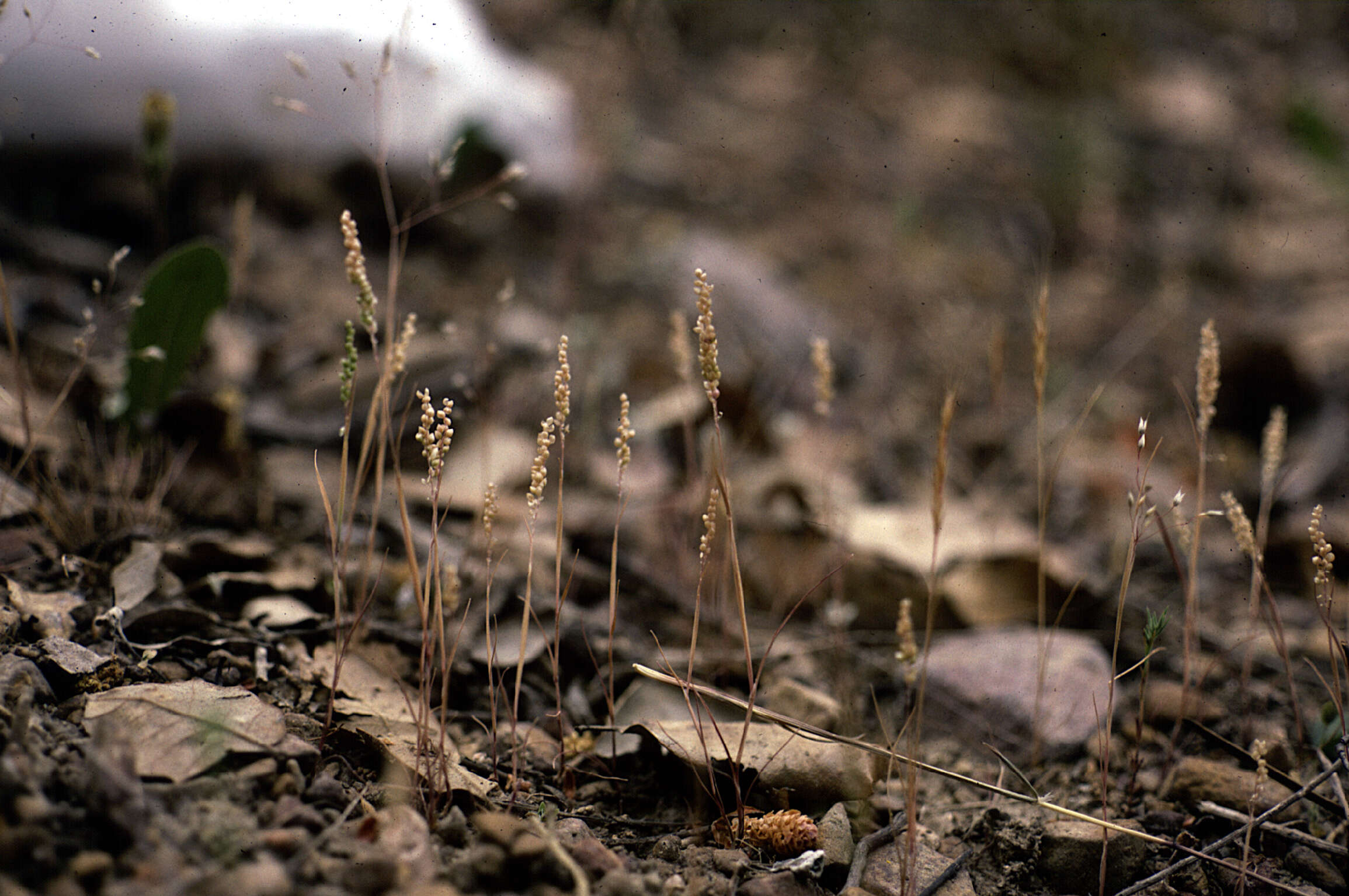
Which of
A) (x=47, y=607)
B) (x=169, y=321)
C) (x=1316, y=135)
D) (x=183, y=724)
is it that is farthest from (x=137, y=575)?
(x=1316, y=135)

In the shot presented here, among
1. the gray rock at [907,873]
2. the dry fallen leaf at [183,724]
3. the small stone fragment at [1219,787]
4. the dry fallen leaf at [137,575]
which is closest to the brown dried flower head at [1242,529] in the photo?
the small stone fragment at [1219,787]

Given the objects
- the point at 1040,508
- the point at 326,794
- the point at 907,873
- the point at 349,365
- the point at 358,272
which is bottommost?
the point at 907,873

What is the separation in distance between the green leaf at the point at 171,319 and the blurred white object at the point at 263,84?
42 centimetres

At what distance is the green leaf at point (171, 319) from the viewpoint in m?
1.60

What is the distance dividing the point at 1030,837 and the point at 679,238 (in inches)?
96.5

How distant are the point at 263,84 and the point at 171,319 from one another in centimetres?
135

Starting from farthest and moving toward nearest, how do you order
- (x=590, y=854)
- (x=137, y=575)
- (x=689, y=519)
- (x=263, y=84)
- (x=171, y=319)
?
(x=263, y=84) < (x=689, y=519) < (x=171, y=319) < (x=137, y=575) < (x=590, y=854)

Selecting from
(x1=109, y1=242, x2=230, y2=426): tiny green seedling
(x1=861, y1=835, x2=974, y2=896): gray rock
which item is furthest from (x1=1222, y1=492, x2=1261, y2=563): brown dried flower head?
(x1=109, y1=242, x2=230, y2=426): tiny green seedling

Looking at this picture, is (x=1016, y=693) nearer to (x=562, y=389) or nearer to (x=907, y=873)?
(x=907, y=873)

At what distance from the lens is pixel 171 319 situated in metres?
1.63

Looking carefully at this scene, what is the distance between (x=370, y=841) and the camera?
0.87m

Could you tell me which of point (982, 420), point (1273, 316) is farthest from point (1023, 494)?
point (1273, 316)

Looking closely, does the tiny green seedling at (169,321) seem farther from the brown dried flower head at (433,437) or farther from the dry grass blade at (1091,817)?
the dry grass blade at (1091,817)

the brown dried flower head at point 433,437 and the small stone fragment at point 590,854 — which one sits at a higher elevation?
the brown dried flower head at point 433,437
